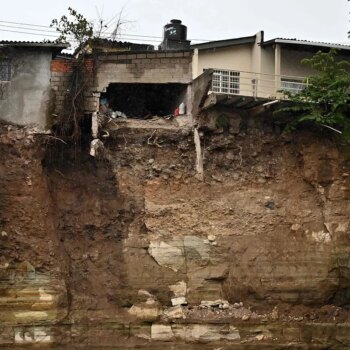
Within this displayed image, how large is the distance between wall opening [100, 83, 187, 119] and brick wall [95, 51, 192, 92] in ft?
1.57

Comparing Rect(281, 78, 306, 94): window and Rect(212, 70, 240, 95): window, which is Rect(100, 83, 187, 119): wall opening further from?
Rect(281, 78, 306, 94): window

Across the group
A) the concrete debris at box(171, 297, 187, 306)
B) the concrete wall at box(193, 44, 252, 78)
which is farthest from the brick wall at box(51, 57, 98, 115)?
the concrete debris at box(171, 297, 187, 306)

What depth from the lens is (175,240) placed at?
65.1ft

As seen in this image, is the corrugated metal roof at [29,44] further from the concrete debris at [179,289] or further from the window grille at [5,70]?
the concrete debris at [179,289]

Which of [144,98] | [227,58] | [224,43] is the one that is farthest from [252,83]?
[144,98]

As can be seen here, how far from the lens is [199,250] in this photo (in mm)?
19812

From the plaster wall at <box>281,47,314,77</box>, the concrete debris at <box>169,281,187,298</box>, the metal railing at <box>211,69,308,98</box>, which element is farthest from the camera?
the plaster wall at <box>281,47,314,77</box>

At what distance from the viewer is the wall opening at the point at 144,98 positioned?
21.6m

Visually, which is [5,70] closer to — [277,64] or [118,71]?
[118,71]

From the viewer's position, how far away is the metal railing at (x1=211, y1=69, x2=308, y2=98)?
2259 centimetres

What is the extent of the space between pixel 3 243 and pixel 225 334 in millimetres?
6726

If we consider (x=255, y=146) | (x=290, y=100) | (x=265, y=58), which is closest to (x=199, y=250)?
(x=255, y=146)

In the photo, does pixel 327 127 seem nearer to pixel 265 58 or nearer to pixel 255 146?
pixel 255 146

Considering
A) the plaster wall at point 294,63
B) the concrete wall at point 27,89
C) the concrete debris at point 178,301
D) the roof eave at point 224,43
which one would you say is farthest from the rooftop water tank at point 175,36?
the concrete debris at point 178,301
